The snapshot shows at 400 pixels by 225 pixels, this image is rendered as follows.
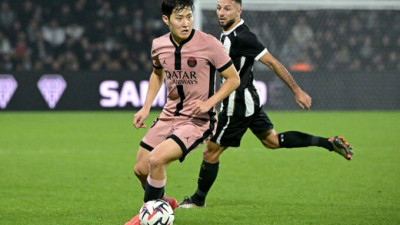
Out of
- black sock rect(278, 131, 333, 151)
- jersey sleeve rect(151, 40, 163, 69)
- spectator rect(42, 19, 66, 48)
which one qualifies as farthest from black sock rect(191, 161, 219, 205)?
spectator rect(42, 19, 66, 48)

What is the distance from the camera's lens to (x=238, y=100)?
7609 millimetres

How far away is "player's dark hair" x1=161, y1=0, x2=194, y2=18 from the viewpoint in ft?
20.1

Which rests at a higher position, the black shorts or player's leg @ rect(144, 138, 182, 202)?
player's leg @ rect(144, 138, 182, 202)

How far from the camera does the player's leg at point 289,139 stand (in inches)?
308

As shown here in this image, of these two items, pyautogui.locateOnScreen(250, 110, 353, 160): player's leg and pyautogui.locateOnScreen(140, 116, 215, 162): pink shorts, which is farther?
pyautogui.locateOnScreen(250, 110, 353, 160): player's leg

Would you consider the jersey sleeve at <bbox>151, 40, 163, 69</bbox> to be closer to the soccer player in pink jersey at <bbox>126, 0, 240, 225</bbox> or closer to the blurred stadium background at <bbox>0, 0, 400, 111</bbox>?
the soccer player in pink jersey at <bbox>126, 0, 240, 225</bbox>

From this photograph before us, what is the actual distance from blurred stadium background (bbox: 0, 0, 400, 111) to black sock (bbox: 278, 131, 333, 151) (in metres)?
10.8

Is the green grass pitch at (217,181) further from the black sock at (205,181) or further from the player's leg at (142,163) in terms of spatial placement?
the player's leg at (142,163)

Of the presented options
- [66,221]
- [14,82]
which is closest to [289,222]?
[66,221]

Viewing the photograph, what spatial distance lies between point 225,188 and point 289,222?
7.48 feet

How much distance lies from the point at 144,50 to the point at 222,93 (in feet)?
51.7

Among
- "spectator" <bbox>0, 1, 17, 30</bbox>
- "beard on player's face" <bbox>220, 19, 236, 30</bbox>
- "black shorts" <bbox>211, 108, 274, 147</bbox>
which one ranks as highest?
"beard on player's face" <bbox>220, 19, 236, 30</bbox>

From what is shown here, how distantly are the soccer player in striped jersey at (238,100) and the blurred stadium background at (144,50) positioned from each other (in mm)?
11068

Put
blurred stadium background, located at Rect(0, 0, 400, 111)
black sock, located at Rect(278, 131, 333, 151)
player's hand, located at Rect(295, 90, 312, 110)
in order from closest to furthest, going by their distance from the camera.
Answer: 1. player's hand, located at Rect(295, 90, 312, 110)
2. black sock, located at Rect(278, 131, 333, 151)
3. blurred stadium background, located at Rect(0, 0, 400, 111)
